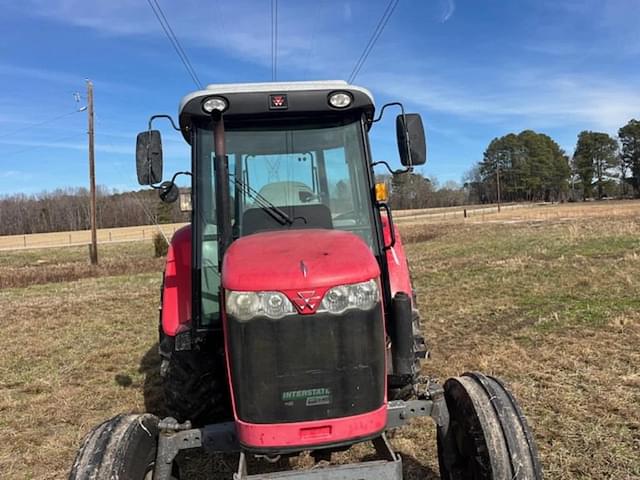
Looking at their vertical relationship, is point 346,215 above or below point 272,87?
below

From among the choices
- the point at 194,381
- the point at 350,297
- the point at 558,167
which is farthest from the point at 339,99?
the point at 558,167

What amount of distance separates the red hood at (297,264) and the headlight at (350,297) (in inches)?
1.1

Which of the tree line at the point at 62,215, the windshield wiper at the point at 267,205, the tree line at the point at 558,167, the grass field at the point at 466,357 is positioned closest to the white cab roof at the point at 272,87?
the windshield wiper at the point at 267,205

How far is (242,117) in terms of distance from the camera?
2963 millimetres

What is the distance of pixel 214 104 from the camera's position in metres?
2.81

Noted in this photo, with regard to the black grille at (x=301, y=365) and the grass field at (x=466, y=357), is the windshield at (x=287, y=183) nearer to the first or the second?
the black grille at (x=301, y=365)

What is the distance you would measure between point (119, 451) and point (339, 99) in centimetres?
210

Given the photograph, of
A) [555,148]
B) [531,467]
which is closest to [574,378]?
[531,467]

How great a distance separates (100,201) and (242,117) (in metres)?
79.5

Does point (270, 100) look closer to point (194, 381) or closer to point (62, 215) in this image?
point (194, 381)

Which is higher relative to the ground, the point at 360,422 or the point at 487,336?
the point at 360,422

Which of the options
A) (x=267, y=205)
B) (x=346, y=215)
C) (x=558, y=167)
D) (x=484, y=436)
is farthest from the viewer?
(x=558, y=167)

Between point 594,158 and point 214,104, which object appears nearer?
point 214,104

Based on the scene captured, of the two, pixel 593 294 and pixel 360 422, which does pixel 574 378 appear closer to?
pixel 360 422
